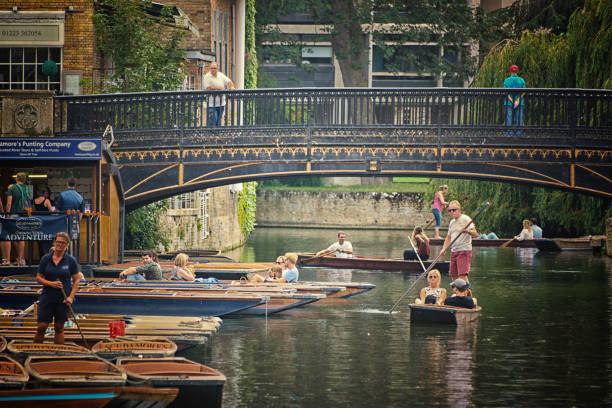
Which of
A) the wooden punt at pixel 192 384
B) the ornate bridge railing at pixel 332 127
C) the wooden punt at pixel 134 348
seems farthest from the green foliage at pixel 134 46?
the wooden punt at pixel 192 384

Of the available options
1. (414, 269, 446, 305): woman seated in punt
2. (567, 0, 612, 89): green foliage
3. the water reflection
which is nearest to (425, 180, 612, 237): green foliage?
(567, 0, 612, 89): green foliage

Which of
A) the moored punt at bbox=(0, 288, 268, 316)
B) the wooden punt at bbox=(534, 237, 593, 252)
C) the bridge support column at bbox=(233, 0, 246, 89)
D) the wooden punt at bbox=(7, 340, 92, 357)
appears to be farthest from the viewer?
the bridge support column at bbox=(233, 0, 246, 89)

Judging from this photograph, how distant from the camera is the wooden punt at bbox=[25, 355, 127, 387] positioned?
11.0 m

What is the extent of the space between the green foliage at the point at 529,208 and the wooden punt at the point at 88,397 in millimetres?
21633

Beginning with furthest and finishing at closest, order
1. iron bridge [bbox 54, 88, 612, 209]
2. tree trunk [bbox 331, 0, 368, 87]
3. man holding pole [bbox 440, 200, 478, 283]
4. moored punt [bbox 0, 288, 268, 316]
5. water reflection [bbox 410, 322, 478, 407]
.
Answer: tree trunk [bbox 331, 0, 368, 87] < iron bridge [bbox 54, 88, 612, 209] < man holding pole [bbox 440, 200, 478, 283] < moored punt [bbox 0, 288, 268, 316] < water reflection [bbox 410, 322, 478, 407]

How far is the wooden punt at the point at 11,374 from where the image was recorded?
1101 cm

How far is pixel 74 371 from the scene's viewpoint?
12.1m

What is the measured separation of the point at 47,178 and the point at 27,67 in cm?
359

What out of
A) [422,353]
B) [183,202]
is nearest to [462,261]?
[422,353]

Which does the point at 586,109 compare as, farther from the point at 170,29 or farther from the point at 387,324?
the point at 170,29

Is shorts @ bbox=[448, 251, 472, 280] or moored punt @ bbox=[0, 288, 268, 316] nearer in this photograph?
moored punt @ bbox=[0, 288, 268, 316]

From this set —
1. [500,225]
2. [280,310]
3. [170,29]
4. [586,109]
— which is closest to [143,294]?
[280,310]

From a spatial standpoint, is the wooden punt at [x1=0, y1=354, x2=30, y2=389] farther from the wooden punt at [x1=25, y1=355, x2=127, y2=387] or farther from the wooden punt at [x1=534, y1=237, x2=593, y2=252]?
the wooden punt at [x1=534, y1=237, x2=593, y2=252]

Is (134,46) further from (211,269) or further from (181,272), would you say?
(181,272)
